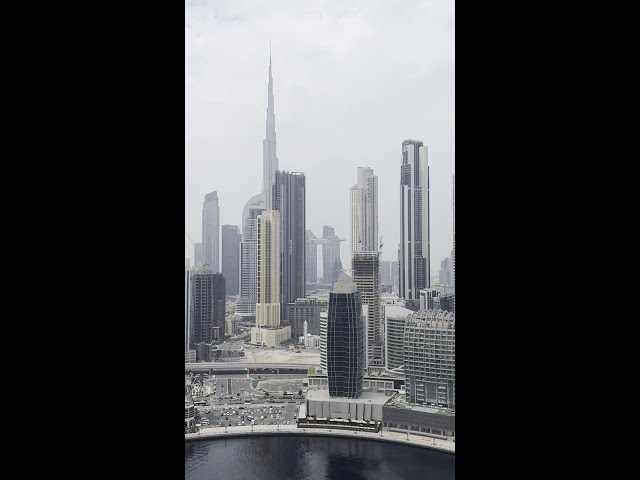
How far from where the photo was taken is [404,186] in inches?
179

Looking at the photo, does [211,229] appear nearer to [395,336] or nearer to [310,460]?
[395,336]

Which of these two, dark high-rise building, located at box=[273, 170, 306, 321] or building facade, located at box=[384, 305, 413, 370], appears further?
dark high-rise building, located at box=[273, 170, 306, 321]

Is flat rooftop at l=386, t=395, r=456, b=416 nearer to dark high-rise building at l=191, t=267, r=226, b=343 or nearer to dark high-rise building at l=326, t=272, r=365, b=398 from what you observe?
dark high-rise building at l=326, t=272, r=365, b=398

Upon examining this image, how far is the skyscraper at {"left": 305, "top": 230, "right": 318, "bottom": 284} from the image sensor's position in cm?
488

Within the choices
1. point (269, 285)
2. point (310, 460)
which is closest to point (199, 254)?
point (269, 285)

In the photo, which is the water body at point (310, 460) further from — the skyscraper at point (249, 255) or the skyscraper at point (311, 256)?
the skyscraper at point (311, 256)

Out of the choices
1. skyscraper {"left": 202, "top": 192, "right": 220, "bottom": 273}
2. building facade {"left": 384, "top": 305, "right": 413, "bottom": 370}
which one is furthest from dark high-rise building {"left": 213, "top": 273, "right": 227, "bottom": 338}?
building facade {"left": 384, "top": 305, "right": 413, "bottom": 370}

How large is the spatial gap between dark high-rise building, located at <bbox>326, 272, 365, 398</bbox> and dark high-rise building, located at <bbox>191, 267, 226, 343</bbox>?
1.02 metres

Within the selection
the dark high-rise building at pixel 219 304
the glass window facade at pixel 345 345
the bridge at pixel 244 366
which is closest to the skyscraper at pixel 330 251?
the glass window facade at pixel 345 345

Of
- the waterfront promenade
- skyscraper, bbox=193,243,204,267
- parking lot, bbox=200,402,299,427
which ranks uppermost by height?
skyscraper, bbox=193,243,204,267
